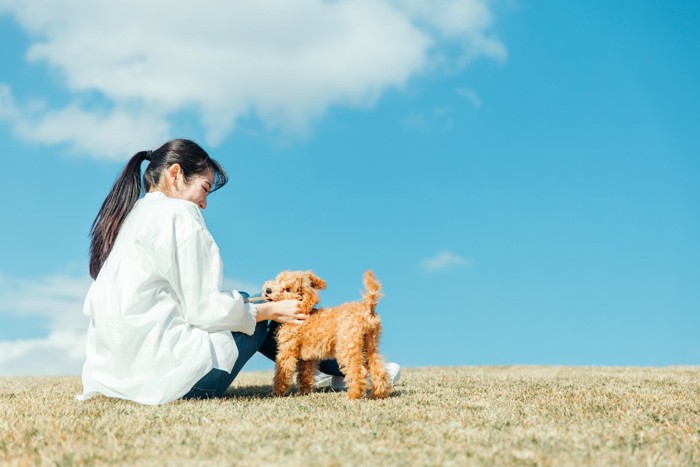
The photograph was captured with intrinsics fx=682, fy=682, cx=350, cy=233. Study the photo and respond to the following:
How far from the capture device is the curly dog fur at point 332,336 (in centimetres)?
591

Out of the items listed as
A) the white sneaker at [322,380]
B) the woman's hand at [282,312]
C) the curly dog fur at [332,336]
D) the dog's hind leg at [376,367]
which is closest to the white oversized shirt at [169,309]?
the woman's hand at [282,312]

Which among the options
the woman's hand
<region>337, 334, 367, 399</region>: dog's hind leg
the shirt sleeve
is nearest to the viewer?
the shirt sleeve

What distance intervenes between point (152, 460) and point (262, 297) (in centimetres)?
257

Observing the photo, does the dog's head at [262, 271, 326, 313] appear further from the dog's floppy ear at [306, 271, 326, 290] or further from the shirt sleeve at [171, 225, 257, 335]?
the shirt sleeve at [171, 225, 257, 335]

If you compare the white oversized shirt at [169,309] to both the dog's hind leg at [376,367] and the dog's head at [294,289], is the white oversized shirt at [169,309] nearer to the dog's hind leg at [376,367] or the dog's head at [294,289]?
the dog's head at [294,289]

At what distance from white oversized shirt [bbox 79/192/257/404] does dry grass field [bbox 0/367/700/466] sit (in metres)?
0.28

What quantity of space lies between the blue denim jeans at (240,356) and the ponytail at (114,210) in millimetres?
1525

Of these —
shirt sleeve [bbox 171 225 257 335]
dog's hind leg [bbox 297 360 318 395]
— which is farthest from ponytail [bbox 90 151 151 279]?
dog's hind leg [bbox 297 360 318 395]

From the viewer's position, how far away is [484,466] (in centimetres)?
370

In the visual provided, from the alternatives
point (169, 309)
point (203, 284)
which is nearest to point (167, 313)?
point (169, 309)

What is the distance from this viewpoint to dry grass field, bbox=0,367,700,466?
12.8 feet

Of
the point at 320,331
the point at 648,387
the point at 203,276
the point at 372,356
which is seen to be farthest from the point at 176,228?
the point at 648,387

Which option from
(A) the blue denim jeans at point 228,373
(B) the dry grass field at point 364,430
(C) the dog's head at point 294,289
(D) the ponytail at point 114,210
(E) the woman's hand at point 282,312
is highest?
(D) the ponytail at point 114,210

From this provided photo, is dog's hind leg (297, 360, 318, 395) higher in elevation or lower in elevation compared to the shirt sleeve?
lower
